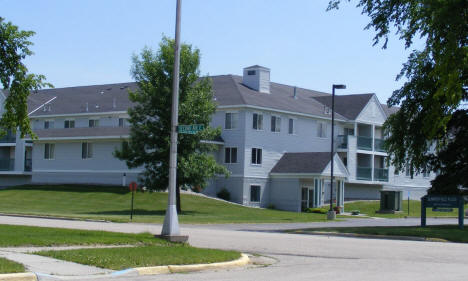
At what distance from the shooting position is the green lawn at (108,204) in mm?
42531

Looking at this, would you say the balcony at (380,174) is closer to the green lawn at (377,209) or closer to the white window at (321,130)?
the green lawn at (377,209)

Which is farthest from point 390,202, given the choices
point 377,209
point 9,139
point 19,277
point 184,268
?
point 19,277

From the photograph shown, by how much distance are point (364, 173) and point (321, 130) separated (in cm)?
585

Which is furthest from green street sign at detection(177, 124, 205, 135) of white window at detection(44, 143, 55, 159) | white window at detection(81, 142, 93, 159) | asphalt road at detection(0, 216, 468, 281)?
white window at detection(44, 143, 55, 159)

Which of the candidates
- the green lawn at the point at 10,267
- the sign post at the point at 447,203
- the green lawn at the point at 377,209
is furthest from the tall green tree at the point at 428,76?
the green lawn at the point at 377,209

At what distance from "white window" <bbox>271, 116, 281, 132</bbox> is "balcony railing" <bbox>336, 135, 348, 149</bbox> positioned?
747 centimetres

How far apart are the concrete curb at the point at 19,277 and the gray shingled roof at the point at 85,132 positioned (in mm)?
42121

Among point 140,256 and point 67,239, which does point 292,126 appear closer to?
point 67,239

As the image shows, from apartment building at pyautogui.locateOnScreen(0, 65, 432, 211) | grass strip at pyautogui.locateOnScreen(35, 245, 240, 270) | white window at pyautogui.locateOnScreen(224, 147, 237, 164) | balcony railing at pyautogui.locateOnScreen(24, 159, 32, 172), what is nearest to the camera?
grass strip at pyautogui.locateOnScreen(35, 245, 240, 270)

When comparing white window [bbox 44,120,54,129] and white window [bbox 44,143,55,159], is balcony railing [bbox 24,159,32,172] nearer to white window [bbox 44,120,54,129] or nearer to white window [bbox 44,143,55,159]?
white window [bbox 44,143,55,159]

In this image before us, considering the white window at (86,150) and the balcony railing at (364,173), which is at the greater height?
the white window at (86,150)

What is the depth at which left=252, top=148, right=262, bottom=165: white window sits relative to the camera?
52922mm

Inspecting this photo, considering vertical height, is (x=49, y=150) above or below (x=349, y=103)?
below

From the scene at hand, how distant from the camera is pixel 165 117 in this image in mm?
41906
